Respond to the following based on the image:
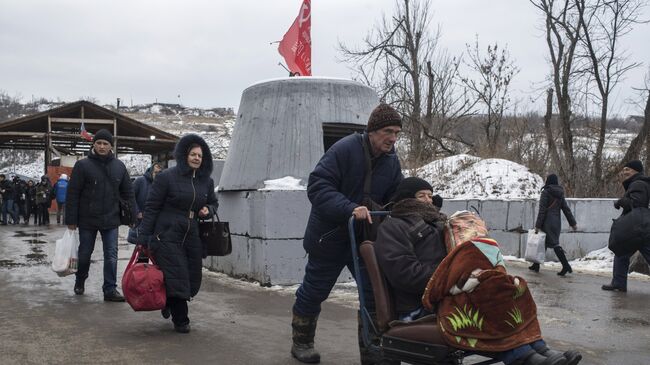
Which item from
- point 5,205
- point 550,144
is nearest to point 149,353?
point 550,144

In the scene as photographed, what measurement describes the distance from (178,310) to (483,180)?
31.2 ft

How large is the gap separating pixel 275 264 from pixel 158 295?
8.72 feet

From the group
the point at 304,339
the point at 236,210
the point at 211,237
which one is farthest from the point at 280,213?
the point at 304,339

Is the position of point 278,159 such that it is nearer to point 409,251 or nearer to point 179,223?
point 179,223

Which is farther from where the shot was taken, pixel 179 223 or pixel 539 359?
pixel 179 223

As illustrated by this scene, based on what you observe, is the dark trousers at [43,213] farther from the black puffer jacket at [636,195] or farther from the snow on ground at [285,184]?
the black puffer jacket at [636,195]

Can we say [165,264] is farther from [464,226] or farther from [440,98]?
[440,98]

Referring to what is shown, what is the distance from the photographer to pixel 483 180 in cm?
1332

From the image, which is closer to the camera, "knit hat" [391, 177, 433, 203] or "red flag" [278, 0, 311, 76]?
"knit hat" [391, 177, 433, 203]

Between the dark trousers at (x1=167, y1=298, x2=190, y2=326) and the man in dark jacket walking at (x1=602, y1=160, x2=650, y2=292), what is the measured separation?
18.2ft

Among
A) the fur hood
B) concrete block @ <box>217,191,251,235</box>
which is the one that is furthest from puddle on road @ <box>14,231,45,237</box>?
the fur hood

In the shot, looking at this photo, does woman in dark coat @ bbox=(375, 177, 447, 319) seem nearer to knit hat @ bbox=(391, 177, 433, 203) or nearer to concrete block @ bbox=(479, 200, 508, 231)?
knit hat @ bbox=(391, 177, 433, 203)

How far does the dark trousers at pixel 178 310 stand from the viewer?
5.08m

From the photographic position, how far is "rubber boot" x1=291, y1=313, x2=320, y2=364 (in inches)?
168
